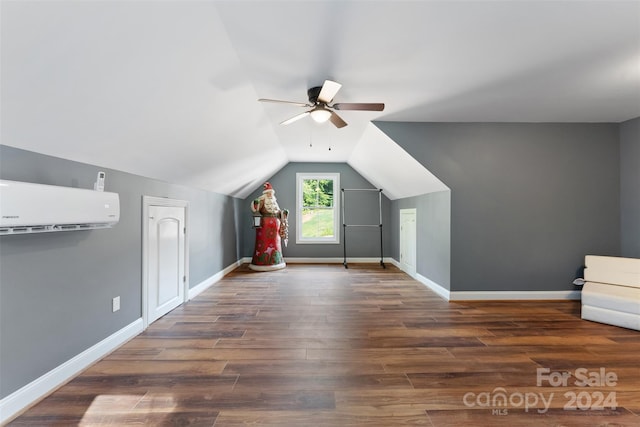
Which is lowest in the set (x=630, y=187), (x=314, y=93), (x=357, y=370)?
(x=357, y=370)

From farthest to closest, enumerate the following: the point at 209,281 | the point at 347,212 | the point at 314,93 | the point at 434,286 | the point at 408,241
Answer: the point at 347,212 → the point at 408,241 → the point at 209,281 → the point at 434,286 → the point at 314,93

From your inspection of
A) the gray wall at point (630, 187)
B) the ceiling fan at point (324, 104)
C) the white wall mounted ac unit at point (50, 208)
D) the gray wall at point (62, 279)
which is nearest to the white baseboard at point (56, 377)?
the gray wall at point (62, 279)

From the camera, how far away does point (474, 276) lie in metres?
3.94

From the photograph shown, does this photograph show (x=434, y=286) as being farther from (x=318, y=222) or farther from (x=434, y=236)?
(x=318, y=222)

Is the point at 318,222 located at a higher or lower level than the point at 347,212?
lower

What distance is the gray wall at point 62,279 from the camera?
1.66 metres

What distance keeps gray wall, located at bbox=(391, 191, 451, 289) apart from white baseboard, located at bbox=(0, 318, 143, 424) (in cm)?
377

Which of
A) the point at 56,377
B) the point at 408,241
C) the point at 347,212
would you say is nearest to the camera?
the point at 56,377

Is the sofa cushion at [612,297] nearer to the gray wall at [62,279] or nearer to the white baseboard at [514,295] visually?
the white baseboard at [514,295]

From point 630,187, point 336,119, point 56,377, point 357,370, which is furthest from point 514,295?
point 56,377

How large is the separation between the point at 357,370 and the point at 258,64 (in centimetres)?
254

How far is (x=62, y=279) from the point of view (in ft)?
6.51

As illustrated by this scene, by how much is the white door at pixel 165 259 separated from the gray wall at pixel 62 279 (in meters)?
0.18

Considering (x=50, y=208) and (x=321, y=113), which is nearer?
(x=50, y=208)
